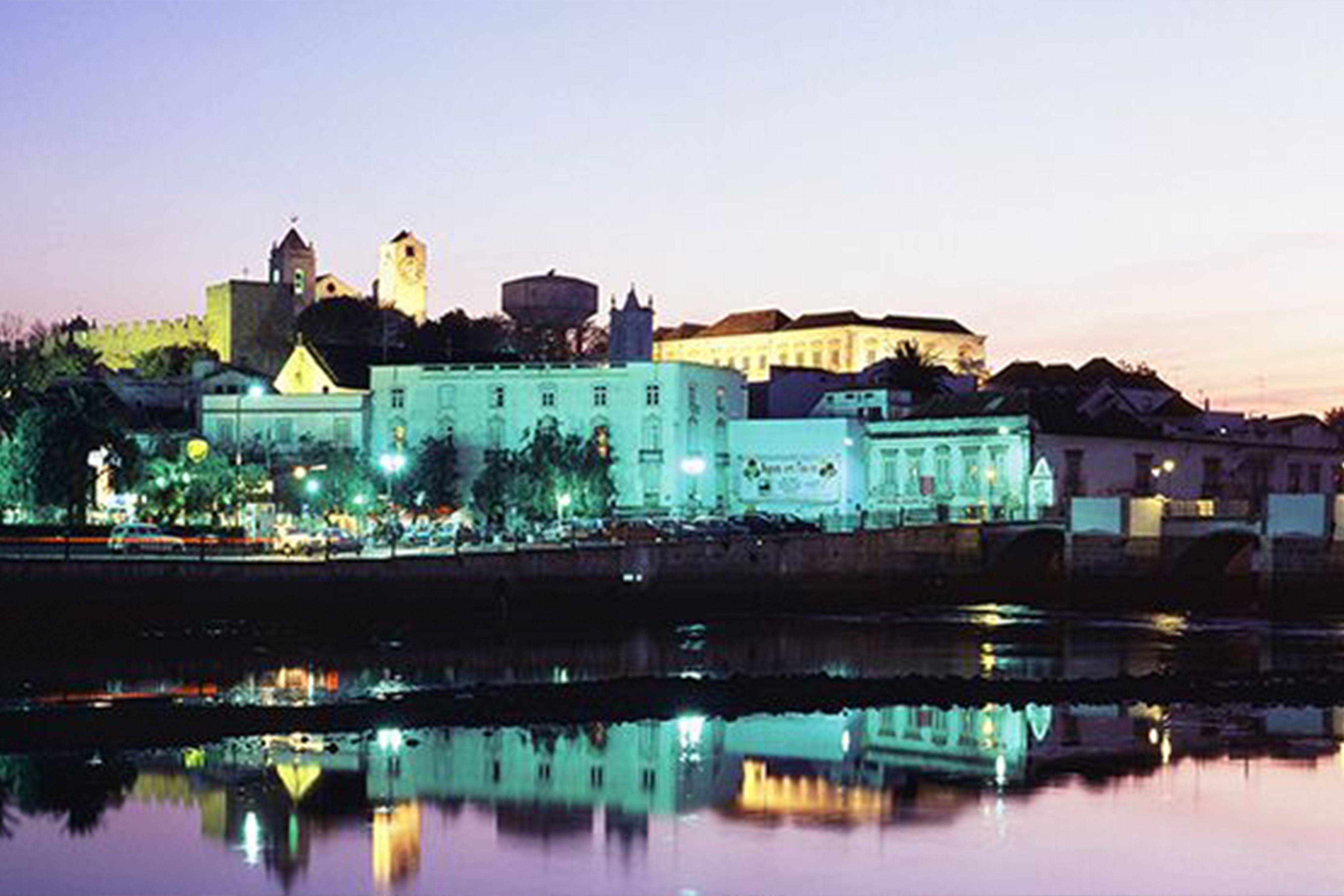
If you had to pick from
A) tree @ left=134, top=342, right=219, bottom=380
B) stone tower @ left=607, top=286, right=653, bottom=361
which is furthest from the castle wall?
stone tower @ left=607, top=286, right=653, bottom=361

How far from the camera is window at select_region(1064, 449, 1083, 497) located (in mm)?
81875

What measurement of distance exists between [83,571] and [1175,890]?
Answer: 37641 millimetres

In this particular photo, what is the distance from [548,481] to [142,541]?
21273 millimetres

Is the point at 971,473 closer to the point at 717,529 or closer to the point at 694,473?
the point at 694,473

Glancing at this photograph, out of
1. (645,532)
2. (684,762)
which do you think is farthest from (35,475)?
(684,762)

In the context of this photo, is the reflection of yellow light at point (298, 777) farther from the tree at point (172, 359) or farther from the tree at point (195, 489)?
the tree at point (172, 359)

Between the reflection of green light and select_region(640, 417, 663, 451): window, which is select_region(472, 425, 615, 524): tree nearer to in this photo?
select_region(640, 417, 663, 451): window

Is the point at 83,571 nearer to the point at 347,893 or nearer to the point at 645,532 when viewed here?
the point at 645,532

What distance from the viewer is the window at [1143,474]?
3342 inches

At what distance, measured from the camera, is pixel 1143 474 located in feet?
281

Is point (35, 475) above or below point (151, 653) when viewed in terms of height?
above

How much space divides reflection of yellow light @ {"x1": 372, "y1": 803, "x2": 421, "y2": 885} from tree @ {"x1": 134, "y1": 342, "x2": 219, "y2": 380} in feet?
287

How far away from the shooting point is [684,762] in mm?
31766

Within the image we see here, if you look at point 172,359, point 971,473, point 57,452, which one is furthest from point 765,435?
point 172,359
